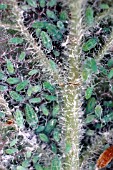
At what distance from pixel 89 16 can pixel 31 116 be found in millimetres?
419

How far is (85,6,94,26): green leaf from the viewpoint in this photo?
1.39 metres

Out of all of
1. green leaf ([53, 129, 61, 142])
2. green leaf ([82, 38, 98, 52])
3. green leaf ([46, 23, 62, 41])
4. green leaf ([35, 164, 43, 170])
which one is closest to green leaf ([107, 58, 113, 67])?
green leaf ([82, 38, 98, 52])

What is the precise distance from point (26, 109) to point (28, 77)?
12cm

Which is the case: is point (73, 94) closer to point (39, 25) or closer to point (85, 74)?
point (85, 74)

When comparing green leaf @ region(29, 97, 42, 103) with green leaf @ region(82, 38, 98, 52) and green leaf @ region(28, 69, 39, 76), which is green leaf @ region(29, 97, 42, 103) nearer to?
green leaf @ region(28, 69, 39, 76)

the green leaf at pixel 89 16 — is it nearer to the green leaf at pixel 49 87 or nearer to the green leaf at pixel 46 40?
the green leaf at pixel 46 40

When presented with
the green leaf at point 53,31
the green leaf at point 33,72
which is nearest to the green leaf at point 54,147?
the green leaf at point 33,72

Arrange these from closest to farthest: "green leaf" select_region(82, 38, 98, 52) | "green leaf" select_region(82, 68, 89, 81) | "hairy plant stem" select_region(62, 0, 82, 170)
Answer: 1. "hairy plant stem" select_region(62, 0, 82, 170)
2. "green leaf" select_region(82, 68, 89, 81)
3. "green leaf" select_region(82, 38, 98, 52)

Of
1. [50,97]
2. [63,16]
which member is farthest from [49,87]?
[63,16]

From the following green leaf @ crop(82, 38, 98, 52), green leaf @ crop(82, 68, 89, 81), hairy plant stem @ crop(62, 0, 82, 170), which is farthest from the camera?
green leaf @ crop(82, 38, 98, 52)

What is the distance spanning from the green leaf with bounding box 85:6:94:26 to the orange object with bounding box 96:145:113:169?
0.45 m

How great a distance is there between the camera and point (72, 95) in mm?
1394

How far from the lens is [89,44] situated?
1.50 m

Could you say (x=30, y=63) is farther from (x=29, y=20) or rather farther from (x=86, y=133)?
(x=86, y=133)
